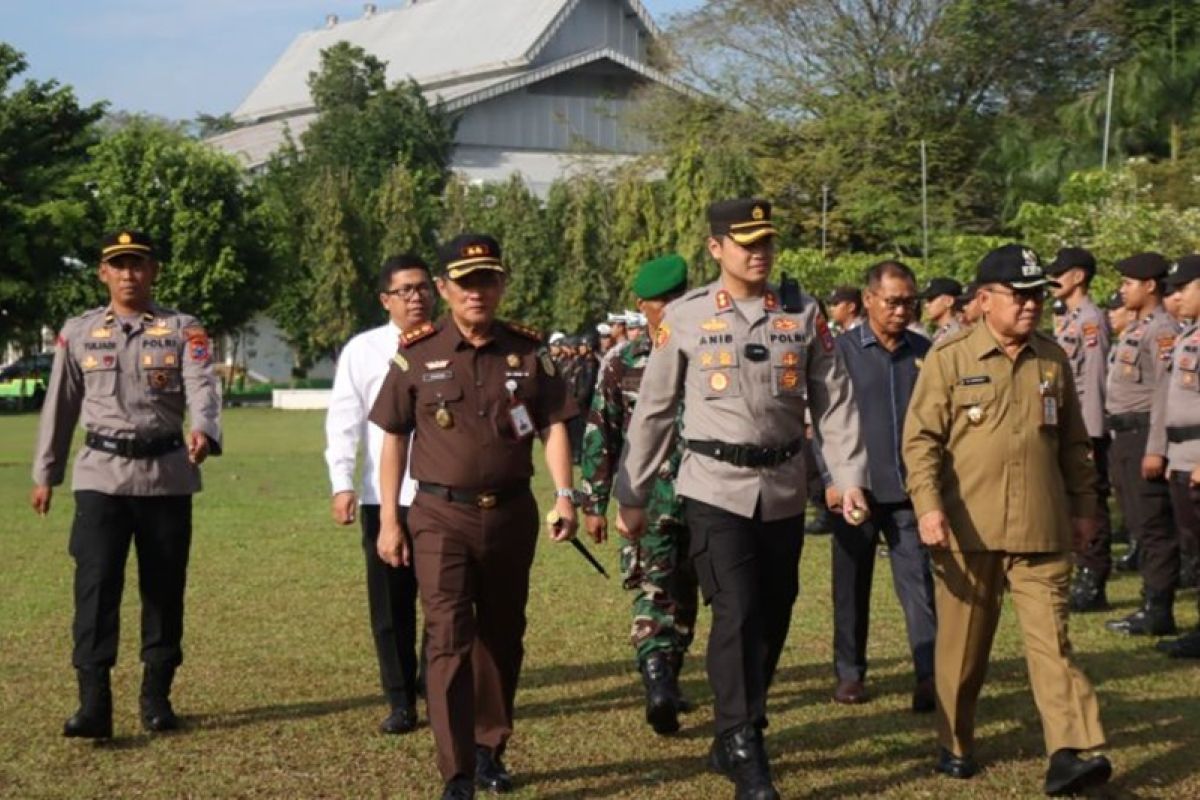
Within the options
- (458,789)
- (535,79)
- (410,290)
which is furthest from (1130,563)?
(535,79)

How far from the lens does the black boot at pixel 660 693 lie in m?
8.10

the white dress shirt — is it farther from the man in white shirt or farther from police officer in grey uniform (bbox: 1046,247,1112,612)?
police officer in grey uniform (bbox: 1046,247,1112,612)

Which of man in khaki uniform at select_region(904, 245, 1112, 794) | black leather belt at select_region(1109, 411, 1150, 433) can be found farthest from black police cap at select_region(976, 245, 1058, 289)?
black leather belt at select_region(1109, 411, 1150, 433)

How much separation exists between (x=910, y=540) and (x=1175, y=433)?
2057 millimetres

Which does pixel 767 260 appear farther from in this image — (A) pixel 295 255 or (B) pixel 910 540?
(A) pixel 295 255

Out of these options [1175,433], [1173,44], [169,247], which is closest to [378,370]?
[1175,433]

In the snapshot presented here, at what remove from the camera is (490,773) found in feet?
23.7

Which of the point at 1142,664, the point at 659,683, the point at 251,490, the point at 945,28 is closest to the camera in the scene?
the point at 659,683

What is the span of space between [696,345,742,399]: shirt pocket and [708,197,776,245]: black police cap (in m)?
0.43

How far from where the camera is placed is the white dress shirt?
8461 millimetres

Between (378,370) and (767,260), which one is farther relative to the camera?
(378,370)

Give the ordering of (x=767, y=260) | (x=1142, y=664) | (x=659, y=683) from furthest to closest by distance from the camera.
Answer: (x=1142, y=664) → (x=659, y=683) → (x=767, y=260)

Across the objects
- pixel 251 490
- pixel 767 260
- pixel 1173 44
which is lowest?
pixel 251 490

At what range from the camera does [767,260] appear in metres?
7.04
